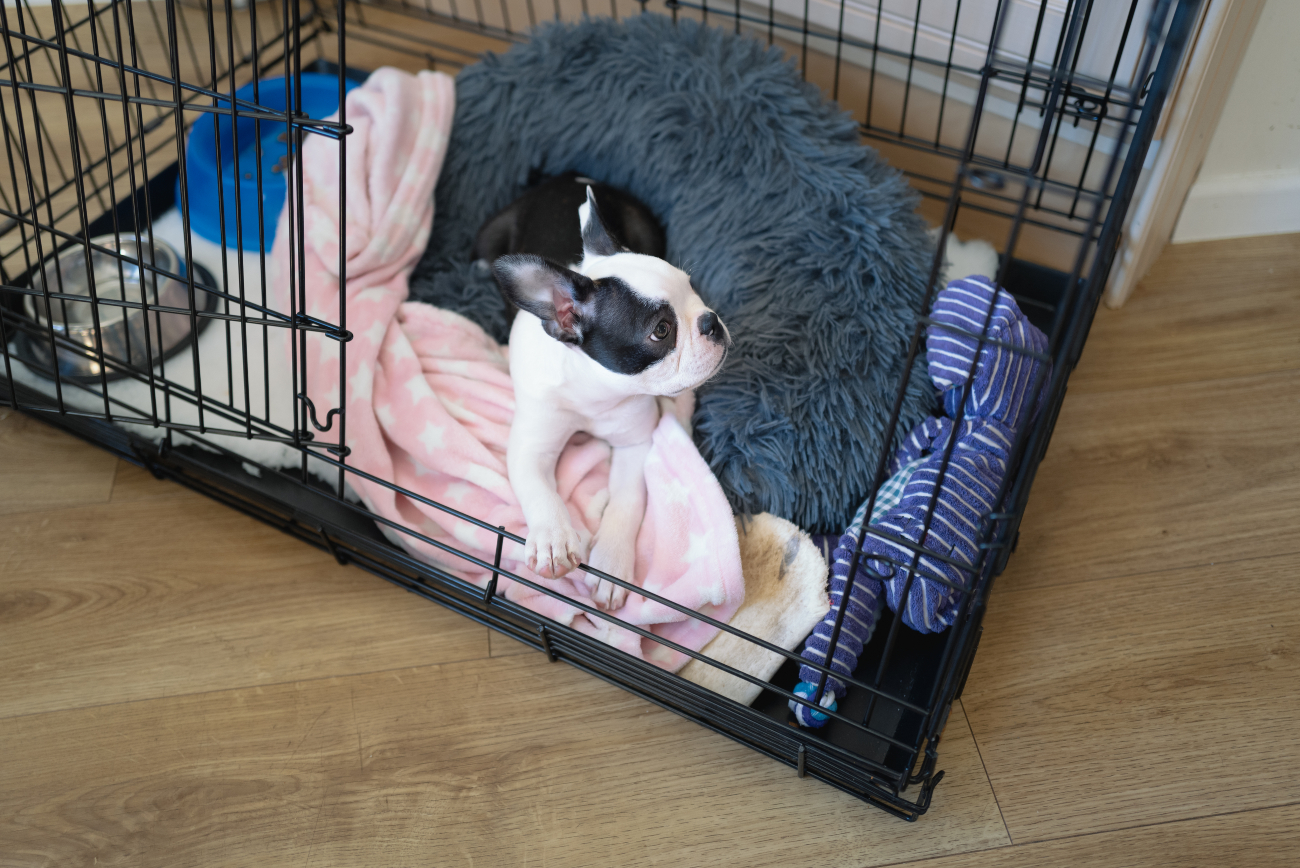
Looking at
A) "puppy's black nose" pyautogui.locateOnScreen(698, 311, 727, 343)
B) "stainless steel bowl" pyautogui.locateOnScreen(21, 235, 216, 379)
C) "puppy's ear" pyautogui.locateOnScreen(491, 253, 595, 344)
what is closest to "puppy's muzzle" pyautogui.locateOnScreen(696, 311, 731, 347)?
"puppy's black nose" pyautogui.locateOnScreen(698, 311, 727, 343)

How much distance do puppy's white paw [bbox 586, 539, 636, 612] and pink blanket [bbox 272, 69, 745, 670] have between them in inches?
0.7

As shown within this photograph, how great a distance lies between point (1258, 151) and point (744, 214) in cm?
103

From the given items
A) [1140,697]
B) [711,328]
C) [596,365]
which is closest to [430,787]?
[596,365]

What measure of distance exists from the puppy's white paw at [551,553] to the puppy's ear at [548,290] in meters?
0.27

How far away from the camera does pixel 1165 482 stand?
173 cm

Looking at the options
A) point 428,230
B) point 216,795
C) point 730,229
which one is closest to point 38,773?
point 216,795

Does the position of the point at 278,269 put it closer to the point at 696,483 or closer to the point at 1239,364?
the point at 696,483

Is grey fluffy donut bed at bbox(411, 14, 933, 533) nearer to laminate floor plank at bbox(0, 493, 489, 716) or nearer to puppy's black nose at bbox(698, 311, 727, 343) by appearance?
puppy's black nose at bbox(698, 311, 727, 343)

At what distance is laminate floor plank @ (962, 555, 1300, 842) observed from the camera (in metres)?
1.37

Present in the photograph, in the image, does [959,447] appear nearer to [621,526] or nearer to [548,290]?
[621,526]

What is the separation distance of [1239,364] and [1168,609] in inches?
23.2

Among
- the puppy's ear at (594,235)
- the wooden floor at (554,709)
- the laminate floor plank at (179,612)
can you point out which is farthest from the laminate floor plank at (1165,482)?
the laminate floor plank at (179,612)

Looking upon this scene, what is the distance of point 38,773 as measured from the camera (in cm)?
140

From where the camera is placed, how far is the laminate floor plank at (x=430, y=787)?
134 centimetres
